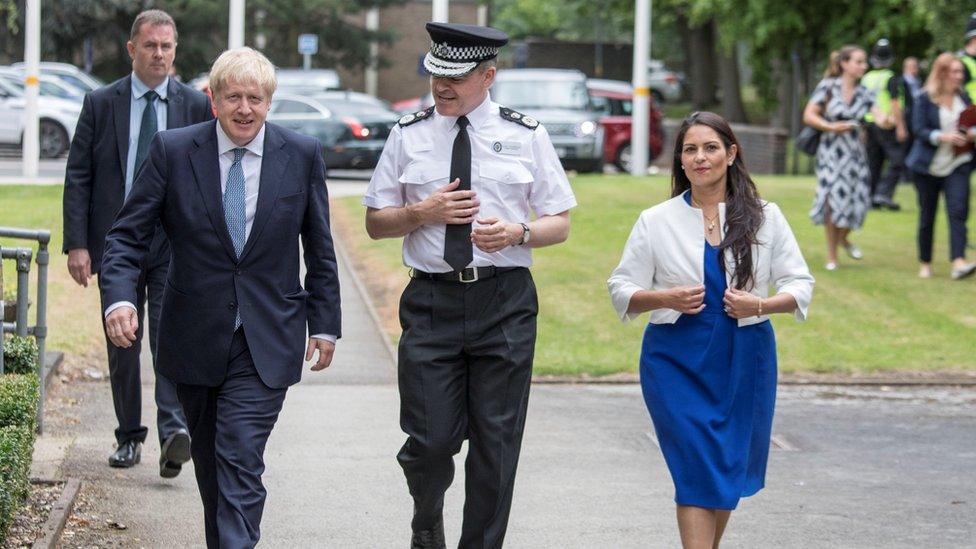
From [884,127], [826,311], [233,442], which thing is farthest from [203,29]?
[233,442]

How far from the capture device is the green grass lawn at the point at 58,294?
34.3ft

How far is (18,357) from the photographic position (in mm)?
6801

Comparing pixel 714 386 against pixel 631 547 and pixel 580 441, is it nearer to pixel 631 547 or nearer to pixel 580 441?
pixel 631 547

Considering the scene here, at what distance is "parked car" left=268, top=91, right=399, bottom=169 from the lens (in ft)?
85.4

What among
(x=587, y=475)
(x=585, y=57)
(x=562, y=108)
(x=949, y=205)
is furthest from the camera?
(x=585, y=57)

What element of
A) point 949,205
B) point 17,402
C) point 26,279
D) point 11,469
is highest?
point 949,205

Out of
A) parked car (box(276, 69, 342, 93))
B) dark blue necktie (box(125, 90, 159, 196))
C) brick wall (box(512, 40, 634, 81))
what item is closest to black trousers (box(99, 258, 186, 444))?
dark blue necktie (box(125, 90, 159, 196))

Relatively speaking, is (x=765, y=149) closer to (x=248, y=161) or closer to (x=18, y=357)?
(x=18, y=357)

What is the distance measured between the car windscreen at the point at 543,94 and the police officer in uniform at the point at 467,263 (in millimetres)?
21084

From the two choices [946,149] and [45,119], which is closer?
[946,149]

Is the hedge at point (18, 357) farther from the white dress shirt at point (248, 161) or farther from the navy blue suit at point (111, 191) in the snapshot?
the white dress shirt at point (248, 161)

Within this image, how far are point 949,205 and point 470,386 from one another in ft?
28.2

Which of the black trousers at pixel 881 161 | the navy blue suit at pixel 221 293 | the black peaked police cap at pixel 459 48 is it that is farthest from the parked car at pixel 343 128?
the navy blue suit at pixel 221 293

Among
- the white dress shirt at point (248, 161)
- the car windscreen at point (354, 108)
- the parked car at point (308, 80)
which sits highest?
the parked car at point (308, 80)
